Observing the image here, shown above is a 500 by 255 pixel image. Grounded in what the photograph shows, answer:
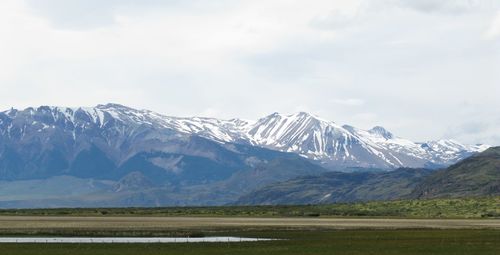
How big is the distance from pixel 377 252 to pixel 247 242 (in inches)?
740

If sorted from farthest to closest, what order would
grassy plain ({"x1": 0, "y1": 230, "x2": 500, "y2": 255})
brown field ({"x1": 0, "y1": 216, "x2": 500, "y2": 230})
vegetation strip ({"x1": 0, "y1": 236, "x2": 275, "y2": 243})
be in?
brown field ({"x1": 0, "y1": 216, "x2": 500, "y2": 230}) < vegetation strip ({"x1": 0, "y1": 236, "x2": 275, "y2": 243}) < grassy plain ({"x1": 0, "y1": 230, "x2": 500, "y2": 255})

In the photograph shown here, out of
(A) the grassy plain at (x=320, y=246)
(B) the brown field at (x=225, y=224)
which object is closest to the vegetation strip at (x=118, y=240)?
(A) the grassy plain at (x=320, y=246)

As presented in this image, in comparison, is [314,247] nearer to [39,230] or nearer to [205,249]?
[205,249]

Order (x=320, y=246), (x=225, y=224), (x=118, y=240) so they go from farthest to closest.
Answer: (x=225, y=224), (x=118, y=240), (x=320, y=246)

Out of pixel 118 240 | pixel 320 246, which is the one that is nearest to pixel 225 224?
pixel 118 240

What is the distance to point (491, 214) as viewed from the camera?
176m

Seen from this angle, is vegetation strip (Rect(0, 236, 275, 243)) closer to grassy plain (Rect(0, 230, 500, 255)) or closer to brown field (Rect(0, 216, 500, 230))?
grassy plain (Rect(0, 230, 500, 255))

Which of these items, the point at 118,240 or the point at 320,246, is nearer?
the point at 320,246

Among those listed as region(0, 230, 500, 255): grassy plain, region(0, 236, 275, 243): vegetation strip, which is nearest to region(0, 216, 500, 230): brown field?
region(0, 236, 275, 243): vegetation strip

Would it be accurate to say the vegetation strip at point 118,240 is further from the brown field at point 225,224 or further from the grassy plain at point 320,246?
the brown field at point 225,224

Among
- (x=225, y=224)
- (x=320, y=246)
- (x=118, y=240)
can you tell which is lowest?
(x=320, y=246)

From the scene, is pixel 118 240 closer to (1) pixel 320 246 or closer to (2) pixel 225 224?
(1) pixel 320 246

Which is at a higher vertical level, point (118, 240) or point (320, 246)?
point (118, 240)

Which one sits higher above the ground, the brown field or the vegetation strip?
the brown field
